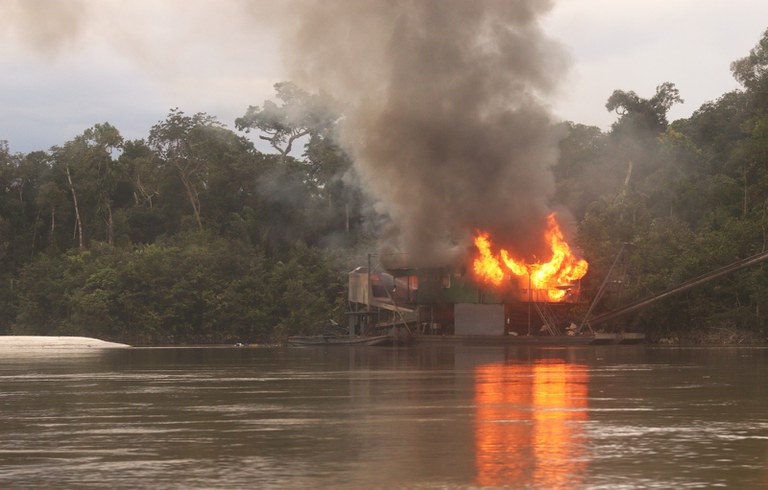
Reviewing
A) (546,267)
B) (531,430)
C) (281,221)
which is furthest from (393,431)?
(281,221)

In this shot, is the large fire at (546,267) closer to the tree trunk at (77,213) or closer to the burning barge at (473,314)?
the burning barge at (473,314)

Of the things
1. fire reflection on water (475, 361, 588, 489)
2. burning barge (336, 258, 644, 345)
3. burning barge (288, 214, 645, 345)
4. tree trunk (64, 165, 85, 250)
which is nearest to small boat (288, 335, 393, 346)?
burning barge (288, 214, 645, 345)

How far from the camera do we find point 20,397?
37.2 metres

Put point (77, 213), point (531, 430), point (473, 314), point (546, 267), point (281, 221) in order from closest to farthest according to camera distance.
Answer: point (531, 430), point (546, 267), point (473, 314), point (281, 221), point (77, 213)

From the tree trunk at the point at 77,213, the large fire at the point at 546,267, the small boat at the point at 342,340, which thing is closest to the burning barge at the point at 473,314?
the small boat at the point at 342,340

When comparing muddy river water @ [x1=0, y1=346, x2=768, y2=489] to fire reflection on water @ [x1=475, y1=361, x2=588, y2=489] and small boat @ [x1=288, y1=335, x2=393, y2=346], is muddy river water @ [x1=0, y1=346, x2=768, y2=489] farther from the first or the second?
small boat @ [x1=288, y1=335, x2=393, y2=346]

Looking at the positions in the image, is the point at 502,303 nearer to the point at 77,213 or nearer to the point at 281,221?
the point at 281,221

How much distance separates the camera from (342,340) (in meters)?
97.8

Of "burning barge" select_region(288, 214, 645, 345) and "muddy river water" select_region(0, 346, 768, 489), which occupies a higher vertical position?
"burning barge" select_region(288, 214, 645, 345)

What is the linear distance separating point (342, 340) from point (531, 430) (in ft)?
239

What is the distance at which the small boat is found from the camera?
94500 millimetres

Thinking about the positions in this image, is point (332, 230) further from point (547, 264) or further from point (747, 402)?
point (747, 402)

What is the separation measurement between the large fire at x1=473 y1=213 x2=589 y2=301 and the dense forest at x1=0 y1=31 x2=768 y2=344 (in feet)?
19.5

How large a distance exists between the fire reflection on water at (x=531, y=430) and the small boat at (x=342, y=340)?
49.5 m
